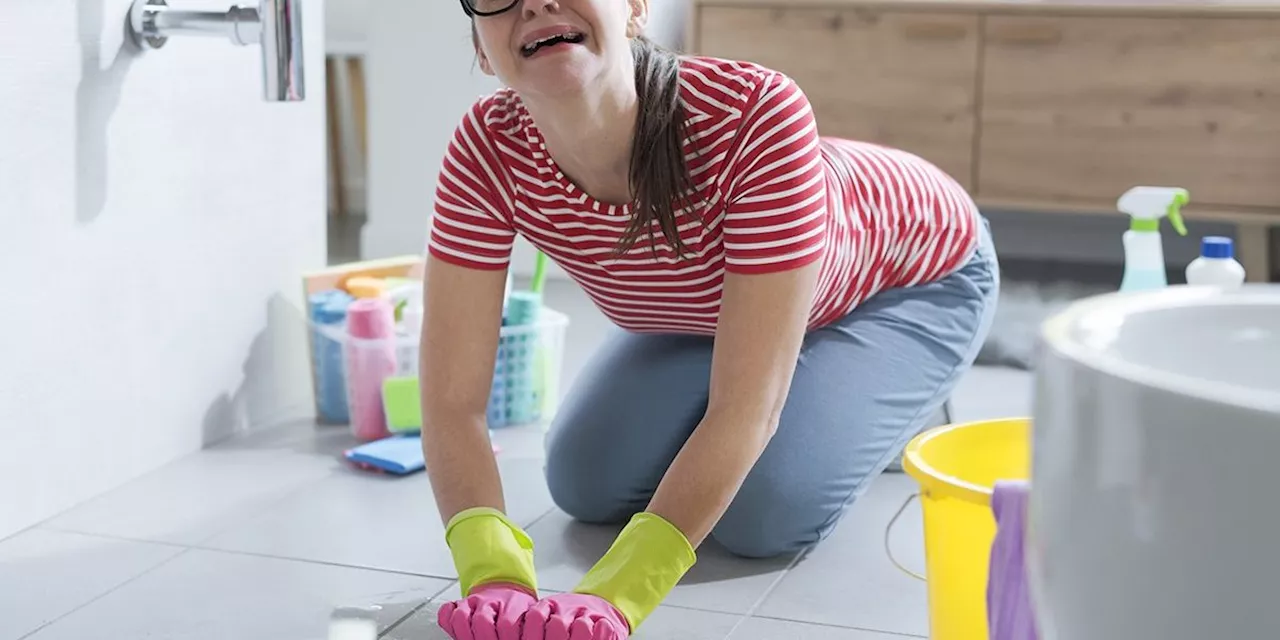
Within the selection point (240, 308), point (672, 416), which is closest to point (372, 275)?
point (240, 308)

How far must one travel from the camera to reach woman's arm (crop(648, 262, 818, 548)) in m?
1.07

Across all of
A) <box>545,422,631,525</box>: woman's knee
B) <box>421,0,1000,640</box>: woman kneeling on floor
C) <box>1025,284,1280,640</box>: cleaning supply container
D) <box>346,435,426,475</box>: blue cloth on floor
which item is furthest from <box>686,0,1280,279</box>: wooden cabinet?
<box>1025,284,1280,640</box>: cleaning supply container

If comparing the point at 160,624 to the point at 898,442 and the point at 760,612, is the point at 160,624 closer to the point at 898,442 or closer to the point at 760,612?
the point at 760,612

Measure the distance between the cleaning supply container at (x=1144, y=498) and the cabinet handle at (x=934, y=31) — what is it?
2.42 meters

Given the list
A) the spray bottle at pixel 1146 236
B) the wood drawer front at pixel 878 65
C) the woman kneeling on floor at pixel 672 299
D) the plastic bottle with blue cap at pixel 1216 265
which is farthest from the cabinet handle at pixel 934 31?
the woman kneeling on floor at pixel 672 299

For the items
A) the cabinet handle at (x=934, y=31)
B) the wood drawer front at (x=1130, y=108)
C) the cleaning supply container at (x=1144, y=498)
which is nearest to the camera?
the cleaning supply container at (x=1144, y=498)

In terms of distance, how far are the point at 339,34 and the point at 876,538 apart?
2.73 metres

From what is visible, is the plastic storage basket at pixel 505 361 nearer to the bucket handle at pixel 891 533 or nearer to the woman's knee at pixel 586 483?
the woman's knee at pixel 586 483

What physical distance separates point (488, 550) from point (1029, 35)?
7.10 ft

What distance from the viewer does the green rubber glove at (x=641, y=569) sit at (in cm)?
102

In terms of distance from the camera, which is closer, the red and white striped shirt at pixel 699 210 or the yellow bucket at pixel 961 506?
the yellow bucket at pixel 961 506

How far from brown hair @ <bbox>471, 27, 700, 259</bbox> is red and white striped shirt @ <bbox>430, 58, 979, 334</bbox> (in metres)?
Result: 0.02

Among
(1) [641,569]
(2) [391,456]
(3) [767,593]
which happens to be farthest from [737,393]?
(2) [391,456]

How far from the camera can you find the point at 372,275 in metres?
2.01
